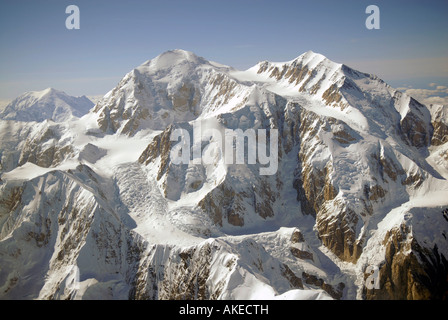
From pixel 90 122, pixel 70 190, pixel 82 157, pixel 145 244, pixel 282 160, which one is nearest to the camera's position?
pixel 145 244

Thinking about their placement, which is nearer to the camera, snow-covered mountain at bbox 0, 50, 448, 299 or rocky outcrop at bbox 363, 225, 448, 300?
rocky outcrop at bbox 363, 225, 448, 300

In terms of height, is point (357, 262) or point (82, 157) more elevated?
point (82, 157)

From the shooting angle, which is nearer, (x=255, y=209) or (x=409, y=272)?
(x=409, y=272)

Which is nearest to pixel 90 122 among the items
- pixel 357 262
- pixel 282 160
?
pixel 282 160

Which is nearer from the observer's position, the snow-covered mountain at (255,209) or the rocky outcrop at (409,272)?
the rocky outcrop at (409,272)

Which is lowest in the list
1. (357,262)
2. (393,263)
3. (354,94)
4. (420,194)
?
(357,262)

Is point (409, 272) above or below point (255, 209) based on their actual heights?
below

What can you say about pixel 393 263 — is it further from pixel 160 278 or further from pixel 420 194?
pixel 160 278
